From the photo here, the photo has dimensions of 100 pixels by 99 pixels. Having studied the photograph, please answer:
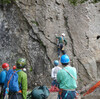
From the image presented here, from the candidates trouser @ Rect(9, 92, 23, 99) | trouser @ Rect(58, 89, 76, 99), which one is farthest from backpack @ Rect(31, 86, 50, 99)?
trouser @ Rect(58, 89, 76, 99)

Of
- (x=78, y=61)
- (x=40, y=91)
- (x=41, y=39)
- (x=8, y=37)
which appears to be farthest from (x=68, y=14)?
(x=40, y=91)

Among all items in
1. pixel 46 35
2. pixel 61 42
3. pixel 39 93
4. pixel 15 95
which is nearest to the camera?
pixel 15 95

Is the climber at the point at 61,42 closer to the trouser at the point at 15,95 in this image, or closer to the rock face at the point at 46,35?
the rock face at the point at 46,35

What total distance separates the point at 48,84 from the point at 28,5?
5.50 meters

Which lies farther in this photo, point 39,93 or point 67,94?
point 39,93

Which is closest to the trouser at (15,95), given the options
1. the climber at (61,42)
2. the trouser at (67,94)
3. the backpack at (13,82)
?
the backpack at (13,82)

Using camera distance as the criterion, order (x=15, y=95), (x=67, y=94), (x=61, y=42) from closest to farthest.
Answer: (x=67, y=94)
(x=15, y=95)
(x=61, y=42)

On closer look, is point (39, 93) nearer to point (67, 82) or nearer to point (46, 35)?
point (67, 82)

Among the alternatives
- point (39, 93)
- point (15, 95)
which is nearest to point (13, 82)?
point (15, 95)

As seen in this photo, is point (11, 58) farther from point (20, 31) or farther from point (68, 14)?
point (68, 14)

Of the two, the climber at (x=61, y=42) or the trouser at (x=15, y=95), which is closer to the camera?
the trouser at (x=15, y=95)

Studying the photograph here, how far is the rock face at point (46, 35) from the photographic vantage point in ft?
31.8

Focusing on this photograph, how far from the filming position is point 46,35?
9.90m

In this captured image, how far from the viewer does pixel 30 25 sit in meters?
9.95
